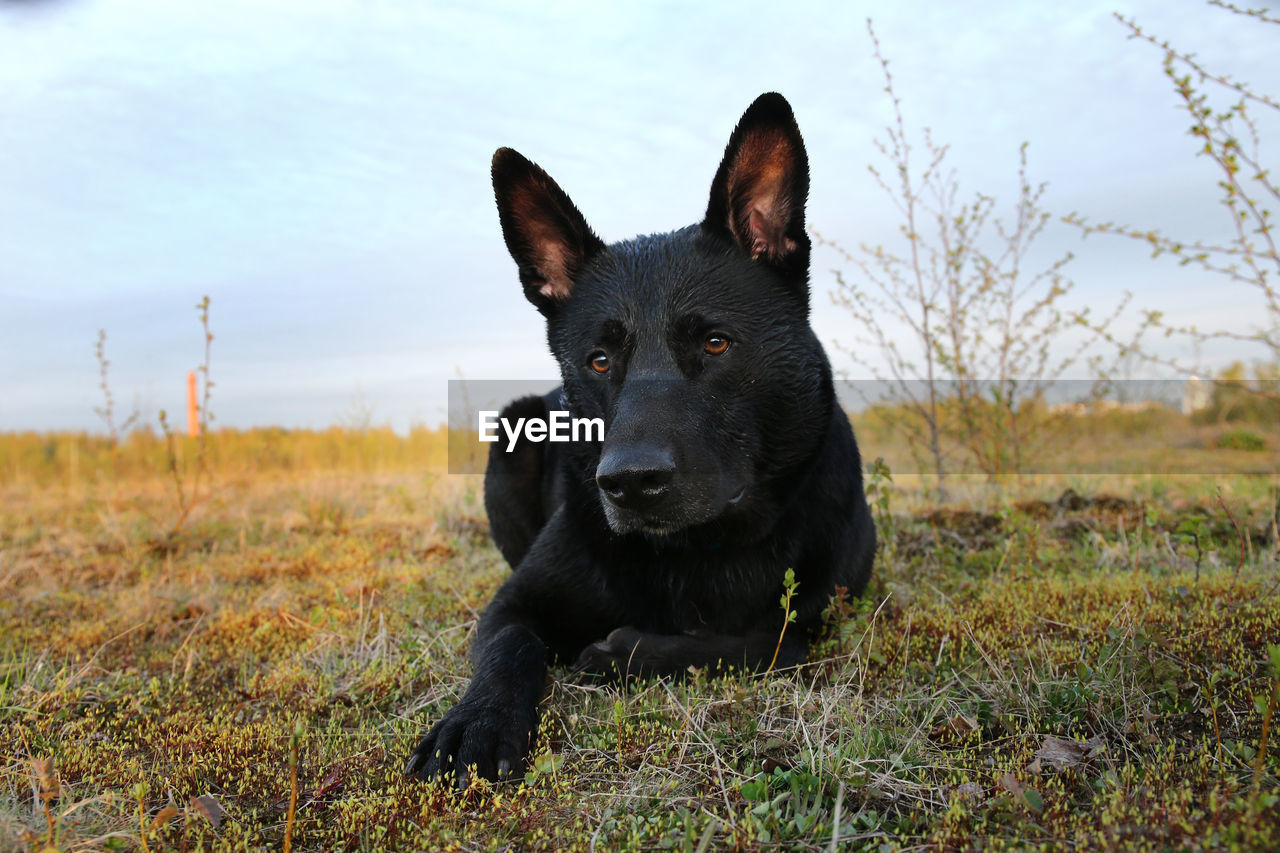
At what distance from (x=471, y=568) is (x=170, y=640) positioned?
1.64m

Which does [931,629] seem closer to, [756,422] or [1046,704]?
[1046,704]

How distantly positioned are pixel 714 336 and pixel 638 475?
2.03 ft

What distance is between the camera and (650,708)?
2.11m

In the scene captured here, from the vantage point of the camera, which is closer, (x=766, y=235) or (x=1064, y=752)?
(x=1064, y=752)

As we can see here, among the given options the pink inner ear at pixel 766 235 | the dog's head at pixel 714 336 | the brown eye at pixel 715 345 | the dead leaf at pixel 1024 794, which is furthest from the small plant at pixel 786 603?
the pink inner ear at pixel 766 235

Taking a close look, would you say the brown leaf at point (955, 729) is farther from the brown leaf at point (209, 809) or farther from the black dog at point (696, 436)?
the brown leaf at point (209, 809)

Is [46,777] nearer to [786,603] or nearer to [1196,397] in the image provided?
[786,603]

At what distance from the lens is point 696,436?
7.43 feet

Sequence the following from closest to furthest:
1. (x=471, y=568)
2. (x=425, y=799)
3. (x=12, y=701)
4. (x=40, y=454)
Answer: 1. (x=425, y=799)
2. (x=12, y=701)
3. (x=471, y=568)
4. (x=40, y=454)

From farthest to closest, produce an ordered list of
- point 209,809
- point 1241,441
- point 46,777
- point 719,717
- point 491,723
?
point 1241,441 → point 719,717 → point 491,723 → point 209,809 → point 46,777

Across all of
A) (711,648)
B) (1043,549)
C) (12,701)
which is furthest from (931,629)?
(12,701)

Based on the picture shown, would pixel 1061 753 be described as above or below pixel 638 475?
below

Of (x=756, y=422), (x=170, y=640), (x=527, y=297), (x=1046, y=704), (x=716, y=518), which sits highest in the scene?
(x=527, y=297)

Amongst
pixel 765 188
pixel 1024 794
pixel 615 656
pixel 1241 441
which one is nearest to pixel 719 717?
pixel 615 656
